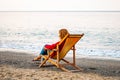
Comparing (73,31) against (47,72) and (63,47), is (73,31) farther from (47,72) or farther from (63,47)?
(47,72)

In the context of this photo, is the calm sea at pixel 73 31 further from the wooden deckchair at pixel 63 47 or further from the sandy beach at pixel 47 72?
the wooden deckchair at pixel 63 47

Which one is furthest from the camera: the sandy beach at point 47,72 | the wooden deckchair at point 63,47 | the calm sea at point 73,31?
the calm sea at point 73,31

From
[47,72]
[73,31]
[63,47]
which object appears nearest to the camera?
[47,72]

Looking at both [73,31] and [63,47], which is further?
[73,31]

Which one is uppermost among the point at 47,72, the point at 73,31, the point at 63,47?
the point at 73,31

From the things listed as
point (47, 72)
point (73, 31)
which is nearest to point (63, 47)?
point (47, 72)

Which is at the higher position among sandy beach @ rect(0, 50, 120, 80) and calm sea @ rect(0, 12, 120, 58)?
calm sea @ rect(0, 12, 120, 58)

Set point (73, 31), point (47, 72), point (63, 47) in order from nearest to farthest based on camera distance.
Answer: point (47, 72)
point (63, 47)
point (73, 31)

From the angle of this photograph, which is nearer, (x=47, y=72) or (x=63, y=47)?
(x=47, y=72)

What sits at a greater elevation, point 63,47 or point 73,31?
point 73,31

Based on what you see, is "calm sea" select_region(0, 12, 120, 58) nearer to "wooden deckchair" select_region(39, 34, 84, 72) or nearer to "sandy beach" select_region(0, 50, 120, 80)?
"sandy beach" select_region(0, 50, 120, 80)

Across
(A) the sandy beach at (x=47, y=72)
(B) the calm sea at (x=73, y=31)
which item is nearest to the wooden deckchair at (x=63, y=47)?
(A) the sandy beach at (x=47, y=72)

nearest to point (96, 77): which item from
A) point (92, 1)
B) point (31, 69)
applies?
point (31, 69)

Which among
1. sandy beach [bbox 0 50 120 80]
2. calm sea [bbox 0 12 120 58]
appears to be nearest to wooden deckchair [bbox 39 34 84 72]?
sandy beach [bbox 0 50 120 80]
